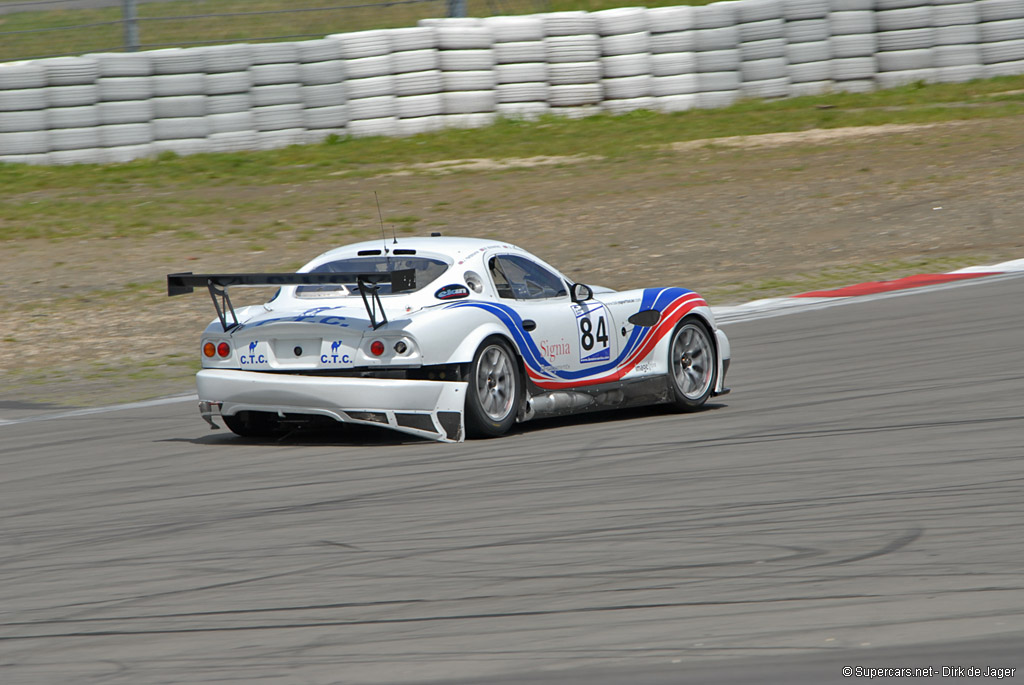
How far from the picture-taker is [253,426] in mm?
9023

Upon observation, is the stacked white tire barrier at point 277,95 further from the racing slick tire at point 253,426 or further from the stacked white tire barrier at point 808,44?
the racing slick tire at point 253,426

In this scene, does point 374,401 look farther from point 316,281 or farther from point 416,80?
point 416,80

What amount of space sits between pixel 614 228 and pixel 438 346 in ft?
33.6

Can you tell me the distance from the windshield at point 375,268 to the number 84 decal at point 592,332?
0.98 m

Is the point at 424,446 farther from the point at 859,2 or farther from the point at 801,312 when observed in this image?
the point at 859,2

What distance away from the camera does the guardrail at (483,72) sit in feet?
68.6

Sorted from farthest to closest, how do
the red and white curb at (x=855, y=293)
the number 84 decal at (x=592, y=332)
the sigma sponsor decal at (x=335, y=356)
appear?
the red and white curb at (x=855, y=293) → the number 84 decal at (x=592, y=332) → the sigma sponsor decal at (x=335, y=356)

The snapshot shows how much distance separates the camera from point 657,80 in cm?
2369

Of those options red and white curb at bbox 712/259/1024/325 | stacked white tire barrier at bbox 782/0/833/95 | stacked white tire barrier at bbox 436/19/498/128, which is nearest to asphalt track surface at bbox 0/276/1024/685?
red and white curb at bbox 712/259/1024/325

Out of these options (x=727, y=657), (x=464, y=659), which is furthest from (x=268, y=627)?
(x=727, y=657)

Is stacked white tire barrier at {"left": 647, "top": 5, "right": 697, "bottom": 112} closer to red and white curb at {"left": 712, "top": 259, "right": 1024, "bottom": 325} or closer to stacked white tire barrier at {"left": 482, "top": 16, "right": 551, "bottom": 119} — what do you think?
stacked white tire barrier at {"left": 482, "top": 16, "right": 551, "bottom": 119}

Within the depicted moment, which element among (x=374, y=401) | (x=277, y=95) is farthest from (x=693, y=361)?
(x=277, y=95)

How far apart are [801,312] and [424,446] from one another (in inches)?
240

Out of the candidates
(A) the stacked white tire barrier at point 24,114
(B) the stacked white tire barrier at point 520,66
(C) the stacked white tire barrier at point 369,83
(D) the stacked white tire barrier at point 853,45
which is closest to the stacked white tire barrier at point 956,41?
(D) the stacked white tire barrier at point 853,45
